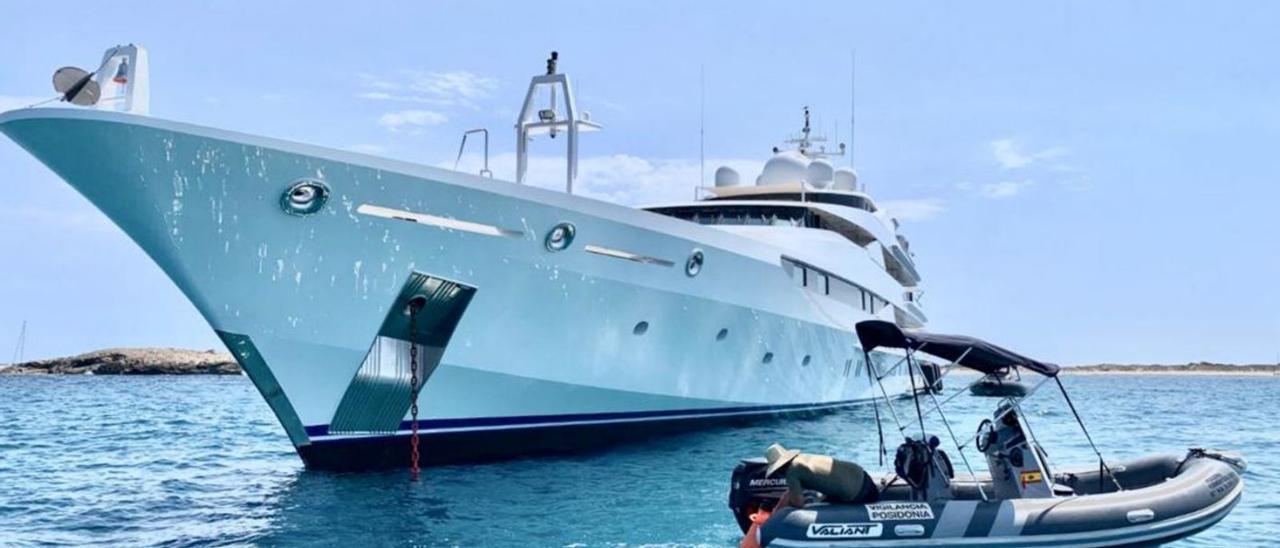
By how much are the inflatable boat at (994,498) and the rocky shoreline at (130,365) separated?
10897 cm

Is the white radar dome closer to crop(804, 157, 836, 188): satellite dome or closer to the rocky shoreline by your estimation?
crop(804, 157, 836, 188): satellite dome

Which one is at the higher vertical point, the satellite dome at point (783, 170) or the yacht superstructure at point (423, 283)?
the satellite dome at point (783, 170)

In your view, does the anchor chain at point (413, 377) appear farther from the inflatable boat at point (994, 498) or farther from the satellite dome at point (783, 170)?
the satellite dome at point (783, 170)

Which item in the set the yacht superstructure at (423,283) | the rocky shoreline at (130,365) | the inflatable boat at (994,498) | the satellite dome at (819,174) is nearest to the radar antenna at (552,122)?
the yacht superstructure at (423,283)

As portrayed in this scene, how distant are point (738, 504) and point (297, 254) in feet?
21.9

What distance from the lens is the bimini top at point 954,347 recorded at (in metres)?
9.38

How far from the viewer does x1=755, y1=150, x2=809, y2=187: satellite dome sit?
2922 centimetres

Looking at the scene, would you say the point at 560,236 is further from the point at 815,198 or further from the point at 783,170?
the point at 783,170

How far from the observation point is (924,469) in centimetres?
890

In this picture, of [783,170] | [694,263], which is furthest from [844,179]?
[694,263]

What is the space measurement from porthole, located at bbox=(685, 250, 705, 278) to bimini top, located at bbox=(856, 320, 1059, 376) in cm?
628

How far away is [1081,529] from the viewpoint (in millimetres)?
8383

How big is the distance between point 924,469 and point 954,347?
4.39ft

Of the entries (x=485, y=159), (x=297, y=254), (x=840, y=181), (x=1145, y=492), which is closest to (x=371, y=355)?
(x=297, y=254)
